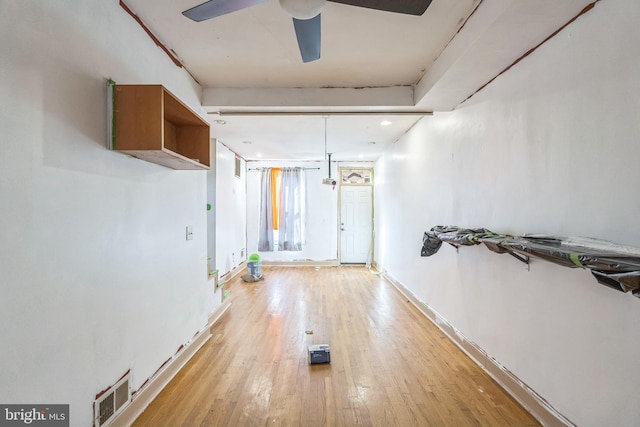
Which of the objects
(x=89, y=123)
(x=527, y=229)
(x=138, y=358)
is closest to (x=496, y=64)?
(x=527, y=229)

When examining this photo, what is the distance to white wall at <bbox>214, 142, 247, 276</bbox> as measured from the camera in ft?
14.6

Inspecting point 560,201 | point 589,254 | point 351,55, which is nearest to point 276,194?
point 351,55

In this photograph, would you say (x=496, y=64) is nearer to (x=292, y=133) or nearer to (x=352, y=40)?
(x=352, y=40)

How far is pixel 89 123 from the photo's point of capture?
133cm

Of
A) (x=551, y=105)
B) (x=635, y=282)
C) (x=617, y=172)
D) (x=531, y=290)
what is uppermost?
(x=551, y=105)

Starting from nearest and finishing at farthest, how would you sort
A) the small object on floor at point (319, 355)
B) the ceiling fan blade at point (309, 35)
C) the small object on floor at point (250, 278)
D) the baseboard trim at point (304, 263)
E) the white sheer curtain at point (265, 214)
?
the ceiling fan blade at point (309, 35) → the small object on floor at point (319, 355) → the small object on floor at point (250, 278) → the white sheer curtain at point (265, 214) → the baseboard trim at point (304, 263)

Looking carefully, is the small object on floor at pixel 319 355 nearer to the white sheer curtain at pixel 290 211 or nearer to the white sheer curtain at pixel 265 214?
the white sheer curtain at pixel 290 211

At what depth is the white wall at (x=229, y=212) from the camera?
176 inches

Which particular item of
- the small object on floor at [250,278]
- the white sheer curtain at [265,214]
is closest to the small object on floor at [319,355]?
the small object on floor at [250,278]

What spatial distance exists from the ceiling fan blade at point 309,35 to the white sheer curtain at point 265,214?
14.5 ft

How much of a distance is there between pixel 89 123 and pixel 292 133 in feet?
9.06

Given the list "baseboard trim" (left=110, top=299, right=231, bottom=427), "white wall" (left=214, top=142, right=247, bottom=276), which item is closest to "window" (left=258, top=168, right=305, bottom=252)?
"white wall" (left=214, top=142, right=247, bottom=276)

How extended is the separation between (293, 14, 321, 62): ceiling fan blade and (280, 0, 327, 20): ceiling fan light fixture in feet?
0.25
